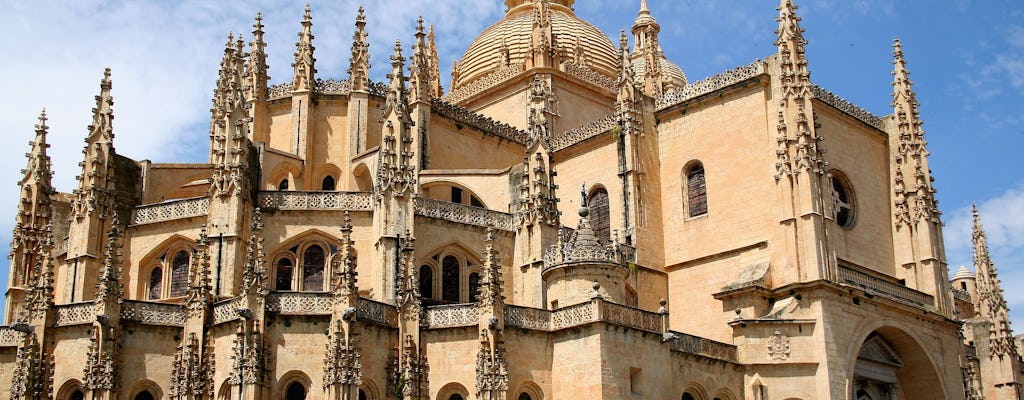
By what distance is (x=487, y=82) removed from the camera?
175 feet


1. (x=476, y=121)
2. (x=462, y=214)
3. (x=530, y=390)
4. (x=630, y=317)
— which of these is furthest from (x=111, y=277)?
(x=476, y=121)

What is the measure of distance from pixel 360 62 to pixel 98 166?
11.4 m

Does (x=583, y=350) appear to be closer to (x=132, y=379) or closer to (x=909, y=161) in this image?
(x=132, y=379)

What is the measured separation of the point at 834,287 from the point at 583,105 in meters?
19.0

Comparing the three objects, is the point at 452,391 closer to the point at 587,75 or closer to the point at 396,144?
the point at 396,144

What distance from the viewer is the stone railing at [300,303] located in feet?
103

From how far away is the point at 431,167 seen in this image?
148 ft

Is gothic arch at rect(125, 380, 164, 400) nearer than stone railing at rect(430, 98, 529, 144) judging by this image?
Yes

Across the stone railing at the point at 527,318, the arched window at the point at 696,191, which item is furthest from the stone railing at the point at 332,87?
the stone railing at the point at 527,318

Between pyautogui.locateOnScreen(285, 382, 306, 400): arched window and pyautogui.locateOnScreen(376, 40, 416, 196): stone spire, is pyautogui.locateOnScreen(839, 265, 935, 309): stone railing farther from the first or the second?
pyautogui.locateOnScreen(285, 382, 306, 400): arched window

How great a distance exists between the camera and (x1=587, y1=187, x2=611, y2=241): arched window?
1710 inches

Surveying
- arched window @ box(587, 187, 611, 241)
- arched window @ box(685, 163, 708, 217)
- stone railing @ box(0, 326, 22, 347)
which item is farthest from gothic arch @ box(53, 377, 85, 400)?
arched window @ box(685, 163, 708, 217)

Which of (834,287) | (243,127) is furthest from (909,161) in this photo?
(243,127)

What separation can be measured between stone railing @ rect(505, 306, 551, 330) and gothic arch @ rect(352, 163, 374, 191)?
12306 mm
